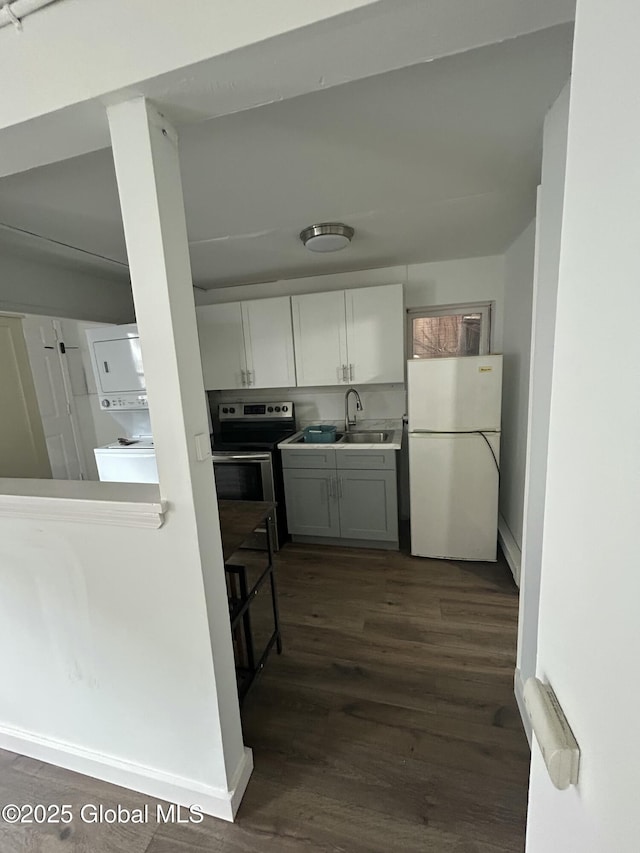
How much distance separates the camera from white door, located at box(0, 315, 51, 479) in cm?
198

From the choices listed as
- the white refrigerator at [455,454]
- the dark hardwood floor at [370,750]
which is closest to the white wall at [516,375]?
the white refrigerator at [455,454]

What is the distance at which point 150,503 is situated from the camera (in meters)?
1.08

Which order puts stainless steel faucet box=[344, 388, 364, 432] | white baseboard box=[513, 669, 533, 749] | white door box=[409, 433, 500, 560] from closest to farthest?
white baseboard box=[513, 669, 533, 749] < white door box=[409, 433, 500, 560] < stainless steel faucet box=[344, 388, 364, 432]

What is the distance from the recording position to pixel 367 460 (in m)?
2.84

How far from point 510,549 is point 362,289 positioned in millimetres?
2315

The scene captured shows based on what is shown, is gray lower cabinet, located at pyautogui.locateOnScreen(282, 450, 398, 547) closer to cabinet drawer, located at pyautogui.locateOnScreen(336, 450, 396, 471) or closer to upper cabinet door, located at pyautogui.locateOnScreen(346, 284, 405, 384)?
cabinet drawer, located at pyautogui.locateOnScreen(336, 450, 396, 471)

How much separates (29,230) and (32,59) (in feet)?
4.84

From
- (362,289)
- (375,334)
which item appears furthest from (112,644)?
(362,289)

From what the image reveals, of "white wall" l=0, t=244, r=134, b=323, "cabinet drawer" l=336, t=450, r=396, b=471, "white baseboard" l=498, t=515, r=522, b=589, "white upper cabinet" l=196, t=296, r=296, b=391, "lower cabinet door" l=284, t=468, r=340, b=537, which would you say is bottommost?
"white baseboard" l=498, t=515, r=522, b=589

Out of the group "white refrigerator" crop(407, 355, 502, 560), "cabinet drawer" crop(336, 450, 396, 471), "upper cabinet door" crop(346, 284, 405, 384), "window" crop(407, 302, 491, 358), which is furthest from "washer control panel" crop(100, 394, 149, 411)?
"window" crop(407, 302, 491, 358)

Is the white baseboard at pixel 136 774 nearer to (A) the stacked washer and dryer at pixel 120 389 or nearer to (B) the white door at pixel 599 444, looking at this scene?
(B) the white door at pixel 599 444

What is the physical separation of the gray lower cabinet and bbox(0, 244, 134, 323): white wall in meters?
2.04

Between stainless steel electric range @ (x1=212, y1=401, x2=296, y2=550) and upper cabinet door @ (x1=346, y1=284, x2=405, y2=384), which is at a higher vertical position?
upper cabinet door @ (x1=346, y1=284, x2=405, y2=384)

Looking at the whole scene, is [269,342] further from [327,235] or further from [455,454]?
[455,454]
